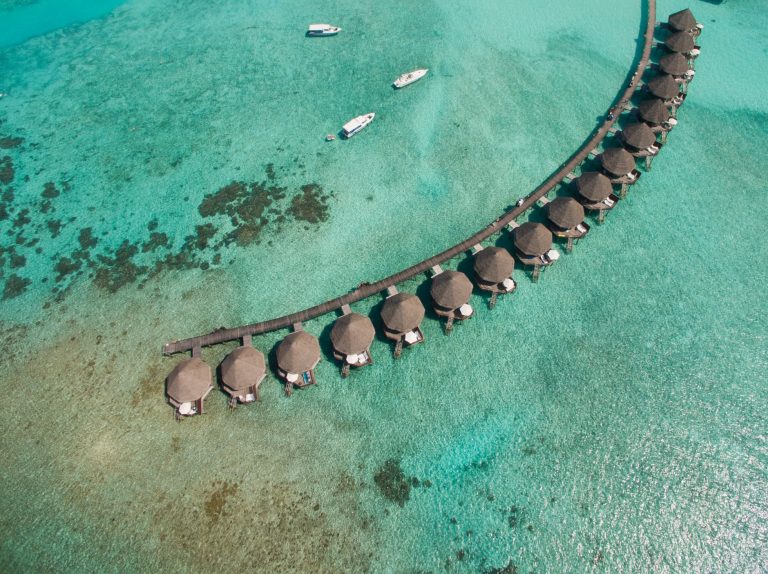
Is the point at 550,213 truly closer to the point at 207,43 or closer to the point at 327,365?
the point at 327,365

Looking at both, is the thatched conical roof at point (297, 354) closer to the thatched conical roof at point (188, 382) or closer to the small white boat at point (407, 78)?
the thatched conical roof at point (188, 382)

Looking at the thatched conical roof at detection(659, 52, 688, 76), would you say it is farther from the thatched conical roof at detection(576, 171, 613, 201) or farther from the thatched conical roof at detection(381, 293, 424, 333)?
Answer: the thatched conical roof at detection(381, 293, 424, 333)

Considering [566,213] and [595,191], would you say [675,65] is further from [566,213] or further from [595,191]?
[566,213]

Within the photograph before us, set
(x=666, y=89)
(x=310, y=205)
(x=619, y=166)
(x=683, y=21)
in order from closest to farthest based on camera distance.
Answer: (x=619, y=166) < (x=310, y=205) < (x=666, y=89) < (x=683, y=21)

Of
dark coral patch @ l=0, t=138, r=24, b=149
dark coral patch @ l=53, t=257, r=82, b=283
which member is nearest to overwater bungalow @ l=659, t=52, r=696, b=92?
dark coral patch @ l=53, t=257, r=82, b=283

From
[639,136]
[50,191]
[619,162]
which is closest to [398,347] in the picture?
[619,162]

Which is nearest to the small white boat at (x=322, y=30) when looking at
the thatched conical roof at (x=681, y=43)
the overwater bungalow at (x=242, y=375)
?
the thatched conical roof at (x=681, y=43)

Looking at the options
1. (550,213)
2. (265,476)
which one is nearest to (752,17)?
(550,213)
